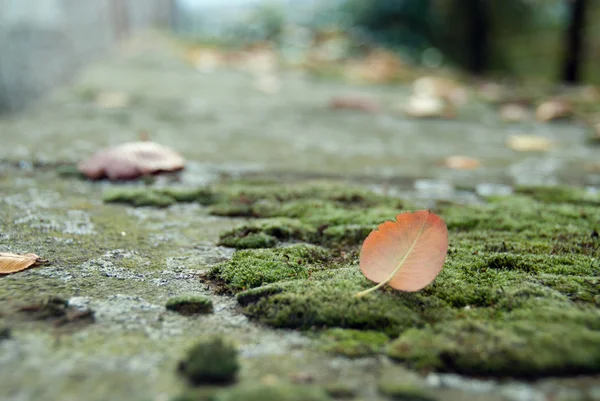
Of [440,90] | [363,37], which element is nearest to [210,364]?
[440,90]

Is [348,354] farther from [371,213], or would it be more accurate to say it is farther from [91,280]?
[371,213]

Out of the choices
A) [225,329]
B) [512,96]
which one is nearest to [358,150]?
[225,329]

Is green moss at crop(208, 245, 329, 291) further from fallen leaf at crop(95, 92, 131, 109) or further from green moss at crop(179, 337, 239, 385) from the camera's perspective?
fallen leaf at crop(95, 92, 131, 109)

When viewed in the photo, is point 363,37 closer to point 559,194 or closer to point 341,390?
point 559,194

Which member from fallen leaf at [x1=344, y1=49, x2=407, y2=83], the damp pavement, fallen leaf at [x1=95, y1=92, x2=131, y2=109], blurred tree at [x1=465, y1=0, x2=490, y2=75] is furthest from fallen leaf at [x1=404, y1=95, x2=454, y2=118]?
blurred tree at [x1=465, y1=0, x2=490, y2=75]

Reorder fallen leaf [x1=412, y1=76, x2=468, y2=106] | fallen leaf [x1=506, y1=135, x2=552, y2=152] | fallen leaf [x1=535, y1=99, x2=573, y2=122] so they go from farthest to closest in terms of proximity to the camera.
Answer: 1. fallen leaf [x1=412, y1=76, x2=468, y2=106]
2. fallen leaf [x1=535, y1=99, x2=573, y2=122]
3. fallen leaf [x1=506, y1=135, x2=552, y2=152]
